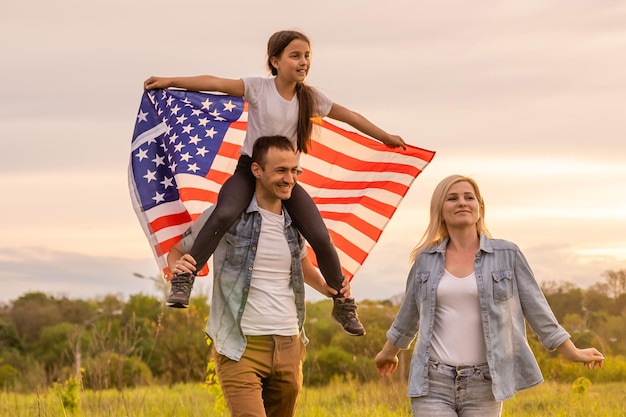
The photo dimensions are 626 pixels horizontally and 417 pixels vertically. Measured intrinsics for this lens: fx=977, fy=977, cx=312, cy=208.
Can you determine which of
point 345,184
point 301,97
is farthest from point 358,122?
point 345,184

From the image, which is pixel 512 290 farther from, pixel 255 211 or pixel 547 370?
pixel 547 370

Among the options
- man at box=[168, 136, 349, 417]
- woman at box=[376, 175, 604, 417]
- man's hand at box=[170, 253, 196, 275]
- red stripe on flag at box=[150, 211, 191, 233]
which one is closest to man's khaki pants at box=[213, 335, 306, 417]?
man at box=[168, 136, 349, 417]

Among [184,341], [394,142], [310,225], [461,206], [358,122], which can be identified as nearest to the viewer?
[461,206]

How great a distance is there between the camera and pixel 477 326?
20.3 ft

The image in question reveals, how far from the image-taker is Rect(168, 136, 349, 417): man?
6414mm

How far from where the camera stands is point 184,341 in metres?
29.6

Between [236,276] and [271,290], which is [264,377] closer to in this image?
[271,290]

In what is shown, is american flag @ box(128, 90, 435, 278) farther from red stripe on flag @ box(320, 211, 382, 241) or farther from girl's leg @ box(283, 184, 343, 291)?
girl's leg @ box(283, 184, 343, 291)

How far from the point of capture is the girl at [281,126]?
21.4ft

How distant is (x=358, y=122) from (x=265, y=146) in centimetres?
115

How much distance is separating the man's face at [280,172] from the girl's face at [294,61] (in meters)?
0.72

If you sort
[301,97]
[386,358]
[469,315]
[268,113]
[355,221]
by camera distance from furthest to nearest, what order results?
[355,221]
[301,97]
[268,113]
[386,358]
[469,315]

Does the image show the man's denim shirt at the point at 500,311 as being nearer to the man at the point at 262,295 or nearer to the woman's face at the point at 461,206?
the woman's face at the point at 461,206

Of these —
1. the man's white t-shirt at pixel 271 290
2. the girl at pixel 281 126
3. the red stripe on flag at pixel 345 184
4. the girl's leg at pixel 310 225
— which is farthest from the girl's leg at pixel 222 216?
the red stripe on flag at pixel 345 184
